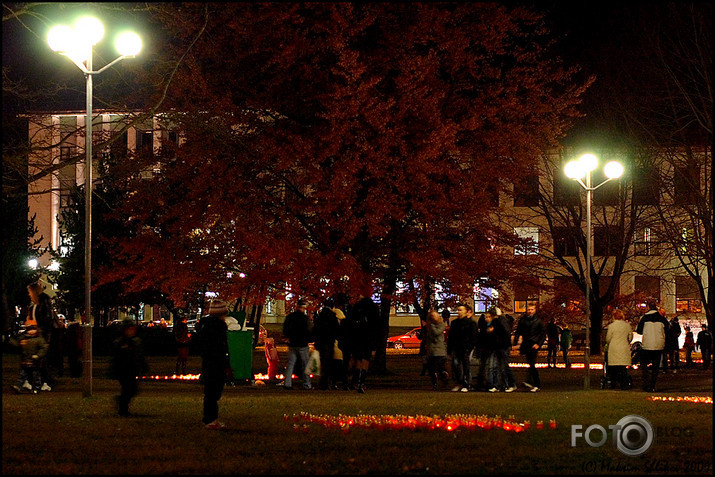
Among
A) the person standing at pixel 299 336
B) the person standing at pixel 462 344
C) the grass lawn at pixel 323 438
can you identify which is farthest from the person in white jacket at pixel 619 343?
the person standing at pixel 299 336

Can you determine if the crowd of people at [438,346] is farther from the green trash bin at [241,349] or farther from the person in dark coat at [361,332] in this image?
the green trash bin at [241,349]

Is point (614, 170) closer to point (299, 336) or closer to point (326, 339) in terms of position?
point (326, 339)

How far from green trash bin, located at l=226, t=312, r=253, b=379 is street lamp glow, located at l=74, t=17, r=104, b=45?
722cm

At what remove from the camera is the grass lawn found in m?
10.2

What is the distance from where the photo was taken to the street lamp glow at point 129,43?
19000 mm

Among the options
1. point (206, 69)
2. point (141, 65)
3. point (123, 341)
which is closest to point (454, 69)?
point (206, 69)

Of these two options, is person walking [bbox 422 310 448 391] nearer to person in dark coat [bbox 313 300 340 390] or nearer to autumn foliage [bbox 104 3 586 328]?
person in dark coat [bbox 313 300 340 390]

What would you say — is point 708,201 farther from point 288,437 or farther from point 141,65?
point 288,437

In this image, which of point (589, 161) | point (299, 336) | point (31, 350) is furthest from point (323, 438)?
point (589, 161)

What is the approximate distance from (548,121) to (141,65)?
1198cm

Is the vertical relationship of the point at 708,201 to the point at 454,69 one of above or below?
below

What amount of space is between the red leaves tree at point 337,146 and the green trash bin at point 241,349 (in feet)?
12.4

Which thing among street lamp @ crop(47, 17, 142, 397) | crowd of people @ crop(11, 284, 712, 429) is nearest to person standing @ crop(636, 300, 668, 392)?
crowd of people @ crop(11, 284, 712, 429)

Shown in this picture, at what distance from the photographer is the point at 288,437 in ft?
40.9
